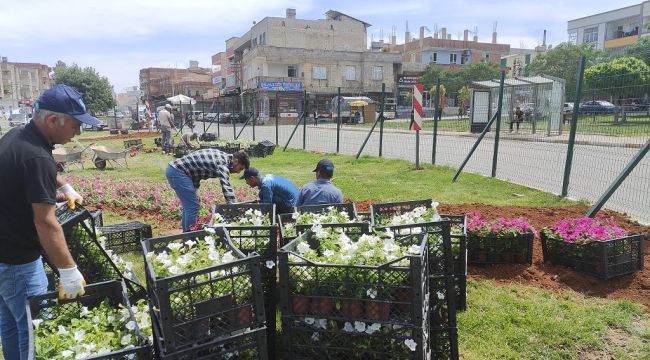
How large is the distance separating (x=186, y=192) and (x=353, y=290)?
4112 mm

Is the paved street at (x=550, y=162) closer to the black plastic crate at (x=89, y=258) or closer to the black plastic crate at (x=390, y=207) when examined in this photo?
the black plastic crate at (x=390, y=207)

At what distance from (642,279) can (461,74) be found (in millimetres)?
56599

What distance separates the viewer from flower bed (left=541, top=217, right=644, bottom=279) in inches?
185

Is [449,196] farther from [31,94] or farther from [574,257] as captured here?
[31,94]

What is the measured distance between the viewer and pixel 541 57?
53375 millimetres

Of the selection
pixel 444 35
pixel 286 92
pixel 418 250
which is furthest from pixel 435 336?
pixel 444 35

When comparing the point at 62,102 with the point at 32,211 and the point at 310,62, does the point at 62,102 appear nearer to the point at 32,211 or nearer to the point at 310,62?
the point at 32,211

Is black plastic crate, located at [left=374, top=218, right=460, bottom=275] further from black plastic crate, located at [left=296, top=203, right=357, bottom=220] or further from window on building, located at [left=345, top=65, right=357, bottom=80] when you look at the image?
window on building, located at [left=345, top=65, right=357, bottom=80]

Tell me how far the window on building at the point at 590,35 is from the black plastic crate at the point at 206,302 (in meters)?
77.0

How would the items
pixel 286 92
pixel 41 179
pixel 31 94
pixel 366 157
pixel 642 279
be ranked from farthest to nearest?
1. pixel 31 94
2. pixel 286 92
3. pixel 366 157
4. pixel 642 279
5. pixel 41 179

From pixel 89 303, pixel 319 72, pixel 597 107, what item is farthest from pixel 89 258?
pixel 319 72

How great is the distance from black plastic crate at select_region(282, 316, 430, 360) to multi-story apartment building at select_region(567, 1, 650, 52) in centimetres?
6909

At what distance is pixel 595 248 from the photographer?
473 cm

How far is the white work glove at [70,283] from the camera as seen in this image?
274 centimetres
